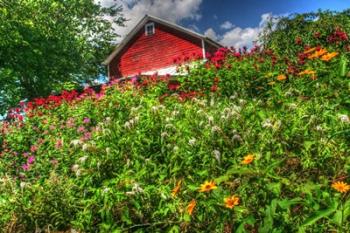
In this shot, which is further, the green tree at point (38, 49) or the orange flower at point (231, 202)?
the green tree at point (38, 49)

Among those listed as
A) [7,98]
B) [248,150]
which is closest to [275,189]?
[248,150]

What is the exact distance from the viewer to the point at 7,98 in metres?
22.9

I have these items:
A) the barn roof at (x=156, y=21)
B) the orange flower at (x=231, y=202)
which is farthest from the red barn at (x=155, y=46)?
the orange flower at (x=231, y=202)

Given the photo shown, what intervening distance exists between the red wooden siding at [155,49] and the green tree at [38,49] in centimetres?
275

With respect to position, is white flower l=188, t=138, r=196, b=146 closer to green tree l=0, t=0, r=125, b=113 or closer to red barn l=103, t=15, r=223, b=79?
green tree l=0, t=0, r=125, b=113

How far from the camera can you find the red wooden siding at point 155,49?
30781 millimetres

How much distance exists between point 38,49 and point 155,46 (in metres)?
9.43

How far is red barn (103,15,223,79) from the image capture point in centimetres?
3061

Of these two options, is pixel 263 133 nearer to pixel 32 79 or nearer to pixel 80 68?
pixel 32 79

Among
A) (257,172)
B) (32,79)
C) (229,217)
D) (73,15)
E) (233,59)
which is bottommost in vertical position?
(229,217)

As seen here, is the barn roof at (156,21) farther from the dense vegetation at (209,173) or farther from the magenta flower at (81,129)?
the dense vegetation at (209,173)

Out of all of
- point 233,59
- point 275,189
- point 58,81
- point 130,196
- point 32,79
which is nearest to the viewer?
point 275,189

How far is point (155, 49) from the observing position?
31594mm

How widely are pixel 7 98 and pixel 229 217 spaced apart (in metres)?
21.9
